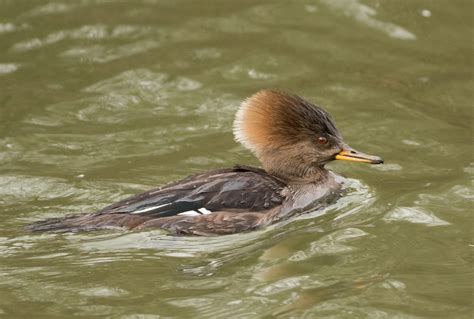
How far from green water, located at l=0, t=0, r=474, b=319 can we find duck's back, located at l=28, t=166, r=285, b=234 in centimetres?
12

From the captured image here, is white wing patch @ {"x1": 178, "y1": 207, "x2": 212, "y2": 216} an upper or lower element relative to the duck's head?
lower

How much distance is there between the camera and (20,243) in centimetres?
737

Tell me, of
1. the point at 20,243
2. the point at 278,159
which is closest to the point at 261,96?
the point at 278,159

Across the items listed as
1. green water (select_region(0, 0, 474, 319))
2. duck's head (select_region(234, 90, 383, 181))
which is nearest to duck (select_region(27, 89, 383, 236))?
duck's head (select_region(234, 90, 383, 181))

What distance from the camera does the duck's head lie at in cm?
807

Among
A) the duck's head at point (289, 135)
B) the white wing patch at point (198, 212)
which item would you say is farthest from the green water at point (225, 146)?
the duck's head at point (289, 135)

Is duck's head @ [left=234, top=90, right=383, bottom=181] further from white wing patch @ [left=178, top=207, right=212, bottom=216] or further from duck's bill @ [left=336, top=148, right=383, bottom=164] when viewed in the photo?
white wing patch @ [left=178, top=207, right=212, bottom=216]

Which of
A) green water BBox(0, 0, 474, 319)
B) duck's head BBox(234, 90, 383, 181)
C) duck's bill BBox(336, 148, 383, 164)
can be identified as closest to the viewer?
green water BBox(0, 0, 474, 319)

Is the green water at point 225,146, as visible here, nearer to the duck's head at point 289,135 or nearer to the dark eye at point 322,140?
the duck's head at point 289,135

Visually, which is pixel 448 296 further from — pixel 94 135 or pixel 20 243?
pixel 94 135

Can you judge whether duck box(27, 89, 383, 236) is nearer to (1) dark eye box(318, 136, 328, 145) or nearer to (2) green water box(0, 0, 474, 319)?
(1) dark eye box(318, 136, 328, 145)

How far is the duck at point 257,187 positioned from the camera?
7.55 meters

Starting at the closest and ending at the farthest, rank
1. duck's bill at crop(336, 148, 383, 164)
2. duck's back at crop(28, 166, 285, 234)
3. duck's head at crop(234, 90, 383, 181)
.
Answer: duck's back at crop(28, 166, 285, 234) < duck's head at crop(234, 90, 383, 181) < duck's bill at crop(336, 148, 383, 164)

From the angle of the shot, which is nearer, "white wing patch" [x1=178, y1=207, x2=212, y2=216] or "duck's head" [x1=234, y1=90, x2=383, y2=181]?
"white wing patch" [x1=178, y1=207, x2=212, y2=216]
